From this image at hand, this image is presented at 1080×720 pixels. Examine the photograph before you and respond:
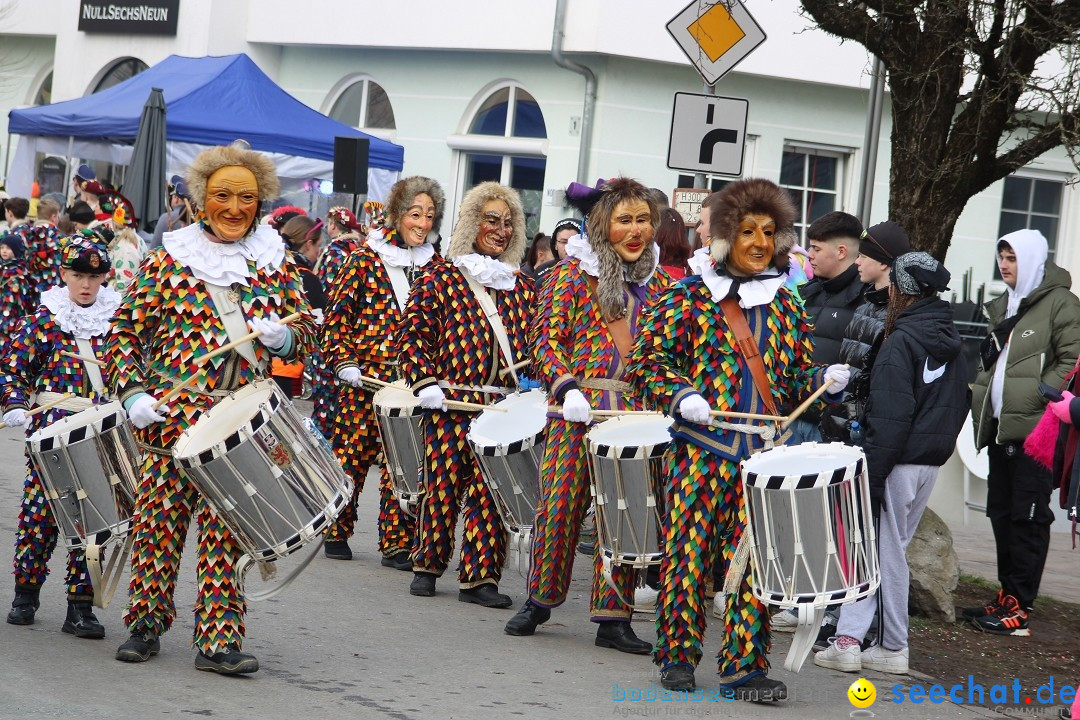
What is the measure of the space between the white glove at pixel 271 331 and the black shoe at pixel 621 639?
219 cm

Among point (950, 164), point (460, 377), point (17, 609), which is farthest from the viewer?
point (950, 164)

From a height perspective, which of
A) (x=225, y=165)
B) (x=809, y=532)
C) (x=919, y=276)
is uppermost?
(x=225, y=165)

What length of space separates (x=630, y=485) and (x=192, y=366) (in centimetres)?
198

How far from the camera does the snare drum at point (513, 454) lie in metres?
7.64

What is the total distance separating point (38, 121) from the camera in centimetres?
1994

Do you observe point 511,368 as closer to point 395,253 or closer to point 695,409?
point 395,253

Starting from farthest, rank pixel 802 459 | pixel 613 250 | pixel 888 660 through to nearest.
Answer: pixel 613 250, pixel 888 660, pixel 802 459

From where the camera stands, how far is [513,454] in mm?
7633

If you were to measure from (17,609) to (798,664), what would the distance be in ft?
11.4

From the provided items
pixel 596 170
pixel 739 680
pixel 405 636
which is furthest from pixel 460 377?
pixel 596 170

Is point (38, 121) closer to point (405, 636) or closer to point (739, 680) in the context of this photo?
point (405, 636)

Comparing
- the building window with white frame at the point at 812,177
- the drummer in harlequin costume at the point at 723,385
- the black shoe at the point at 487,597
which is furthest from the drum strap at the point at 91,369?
the building window with white frame at the point at 812,177

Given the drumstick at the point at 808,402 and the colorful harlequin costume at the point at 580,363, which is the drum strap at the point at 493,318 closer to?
the colorful harlequin costume at the point at 580,363

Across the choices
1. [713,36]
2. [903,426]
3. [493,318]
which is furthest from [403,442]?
[713,36]
